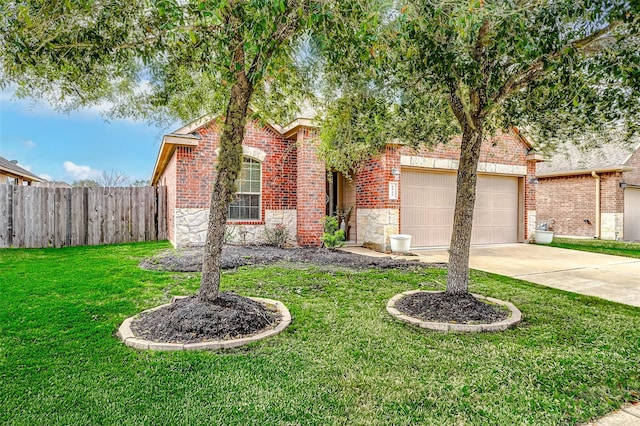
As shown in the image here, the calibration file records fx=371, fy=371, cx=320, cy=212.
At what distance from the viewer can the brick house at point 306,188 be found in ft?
32.3

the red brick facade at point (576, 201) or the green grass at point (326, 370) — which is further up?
the red brick facade at point (576, 201)

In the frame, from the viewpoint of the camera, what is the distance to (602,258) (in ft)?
31.1

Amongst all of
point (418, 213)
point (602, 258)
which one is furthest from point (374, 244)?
point (602, 258)

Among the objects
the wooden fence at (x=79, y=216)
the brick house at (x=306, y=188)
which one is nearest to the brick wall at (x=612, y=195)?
the brick house at (x=306, y=188)

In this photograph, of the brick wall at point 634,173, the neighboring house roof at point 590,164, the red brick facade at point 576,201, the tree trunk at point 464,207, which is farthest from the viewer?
the brick wall at point 634,173

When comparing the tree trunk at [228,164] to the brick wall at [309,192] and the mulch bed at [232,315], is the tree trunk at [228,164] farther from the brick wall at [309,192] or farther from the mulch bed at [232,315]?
the brick wall at [309,192]

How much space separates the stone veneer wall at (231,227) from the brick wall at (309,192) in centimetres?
42

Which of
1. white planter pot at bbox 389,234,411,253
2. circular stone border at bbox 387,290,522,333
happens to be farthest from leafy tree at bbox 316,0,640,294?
white planter pot at bbox 389,234,411,253

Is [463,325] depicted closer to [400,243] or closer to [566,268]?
[566,268]

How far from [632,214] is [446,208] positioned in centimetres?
1030

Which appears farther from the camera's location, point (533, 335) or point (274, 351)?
point (533, 335)

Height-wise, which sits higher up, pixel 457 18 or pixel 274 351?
pixel 457 18

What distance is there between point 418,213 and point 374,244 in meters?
1.68

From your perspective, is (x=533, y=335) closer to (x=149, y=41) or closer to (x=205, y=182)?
(x=149, y=41)
